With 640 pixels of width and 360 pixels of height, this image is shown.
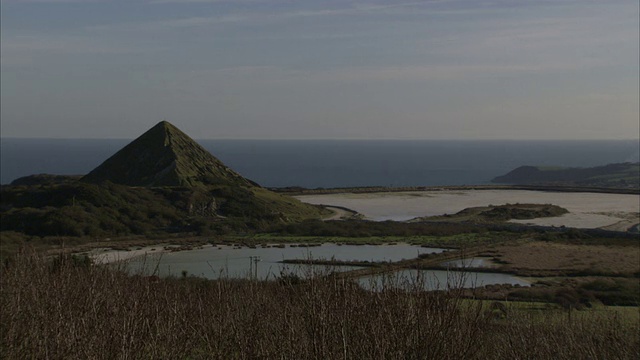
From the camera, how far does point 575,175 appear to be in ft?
337

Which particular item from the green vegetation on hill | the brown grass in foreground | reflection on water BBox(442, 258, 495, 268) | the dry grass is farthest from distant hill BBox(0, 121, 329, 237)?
the brown grass in foreground

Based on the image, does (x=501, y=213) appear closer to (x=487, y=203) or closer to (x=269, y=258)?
(x=487, y=203)

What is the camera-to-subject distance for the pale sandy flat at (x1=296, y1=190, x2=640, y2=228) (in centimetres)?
3919

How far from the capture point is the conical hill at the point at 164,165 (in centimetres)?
4244

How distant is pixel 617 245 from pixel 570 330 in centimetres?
1918

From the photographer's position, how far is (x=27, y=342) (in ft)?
32.1

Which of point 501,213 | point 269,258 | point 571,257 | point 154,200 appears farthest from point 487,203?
point 269,258

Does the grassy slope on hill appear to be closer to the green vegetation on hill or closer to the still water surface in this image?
the still water surface

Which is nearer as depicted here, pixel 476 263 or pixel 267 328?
pixel 267 328

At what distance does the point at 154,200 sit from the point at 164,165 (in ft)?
24.7

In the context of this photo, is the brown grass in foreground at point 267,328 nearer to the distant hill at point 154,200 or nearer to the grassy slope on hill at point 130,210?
the grassy slope on hill at point 130,210

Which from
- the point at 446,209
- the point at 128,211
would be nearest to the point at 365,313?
the point at 128,211

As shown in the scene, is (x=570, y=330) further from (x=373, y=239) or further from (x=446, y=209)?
(x=446, y=209)

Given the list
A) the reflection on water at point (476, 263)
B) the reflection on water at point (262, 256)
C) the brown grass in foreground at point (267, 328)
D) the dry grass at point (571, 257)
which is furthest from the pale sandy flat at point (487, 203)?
the brown grass in foreground at point (267, 328)
